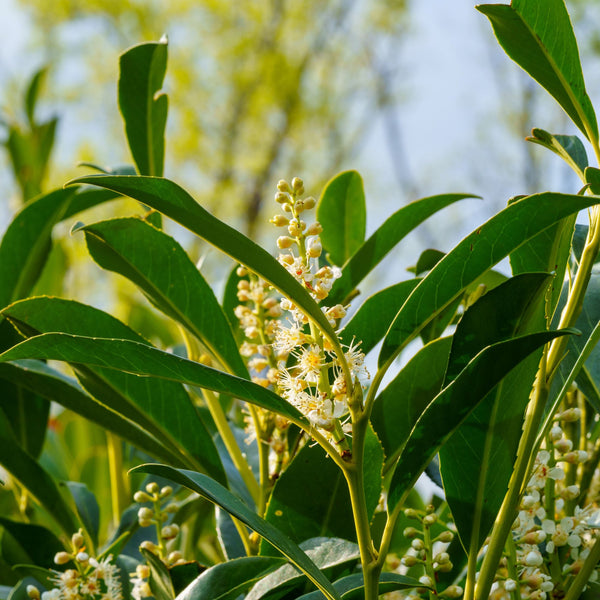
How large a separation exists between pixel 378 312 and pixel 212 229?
7.4 inches

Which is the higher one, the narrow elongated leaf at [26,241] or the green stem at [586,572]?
the narrow elongated leaf at [26,241]

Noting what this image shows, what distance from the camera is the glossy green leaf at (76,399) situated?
540 mm

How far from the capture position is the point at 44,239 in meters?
0.72

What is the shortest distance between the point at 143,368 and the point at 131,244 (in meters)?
0.13

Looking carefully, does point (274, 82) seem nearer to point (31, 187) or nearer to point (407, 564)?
point (31, 187)

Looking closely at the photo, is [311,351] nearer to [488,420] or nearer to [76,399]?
[488,420]

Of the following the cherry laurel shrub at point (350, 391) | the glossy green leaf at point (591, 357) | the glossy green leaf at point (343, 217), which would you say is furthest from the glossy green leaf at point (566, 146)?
the glossy green leaf at point (343, 217)

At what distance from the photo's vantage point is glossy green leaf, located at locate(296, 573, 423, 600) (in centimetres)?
40

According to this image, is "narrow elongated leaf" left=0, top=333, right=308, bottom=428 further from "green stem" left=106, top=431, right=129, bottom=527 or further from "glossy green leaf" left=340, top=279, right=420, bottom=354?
"green stem" left=106, top=431, right=129, bottom=527

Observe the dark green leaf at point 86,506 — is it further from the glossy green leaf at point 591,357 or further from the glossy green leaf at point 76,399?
the glossy green leaf at point 591,357

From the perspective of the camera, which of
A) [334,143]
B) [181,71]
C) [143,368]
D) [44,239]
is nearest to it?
[143,368]

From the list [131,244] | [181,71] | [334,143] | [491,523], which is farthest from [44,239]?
[334,143]

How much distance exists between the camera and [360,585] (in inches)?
16.1

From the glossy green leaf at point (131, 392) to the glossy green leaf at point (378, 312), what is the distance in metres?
0.13
